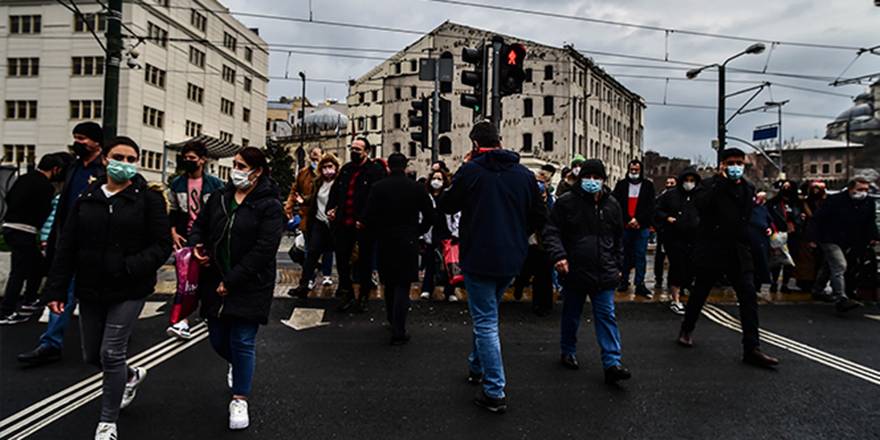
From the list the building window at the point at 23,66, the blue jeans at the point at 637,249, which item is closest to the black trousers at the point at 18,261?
the blue jeans at the point at 637,249

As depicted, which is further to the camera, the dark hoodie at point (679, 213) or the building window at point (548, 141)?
the building window at point (548, 141)

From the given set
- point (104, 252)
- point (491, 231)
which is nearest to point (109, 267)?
point (104, 252)

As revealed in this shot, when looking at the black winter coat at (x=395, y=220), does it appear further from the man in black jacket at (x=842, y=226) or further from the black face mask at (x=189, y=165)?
the man in black jacket at (x=842, y=226)

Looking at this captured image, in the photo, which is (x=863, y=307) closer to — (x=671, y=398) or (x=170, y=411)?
(x=671, y=398)

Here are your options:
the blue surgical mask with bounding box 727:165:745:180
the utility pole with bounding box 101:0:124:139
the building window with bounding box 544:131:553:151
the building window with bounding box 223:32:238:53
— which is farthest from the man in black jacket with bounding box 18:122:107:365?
the building window with bounding box 544:131:553:151

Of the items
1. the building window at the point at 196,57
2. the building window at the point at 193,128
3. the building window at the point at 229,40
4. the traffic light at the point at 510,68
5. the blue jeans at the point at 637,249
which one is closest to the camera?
the traffic light at the point at 510,68

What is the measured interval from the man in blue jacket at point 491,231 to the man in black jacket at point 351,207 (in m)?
2.63

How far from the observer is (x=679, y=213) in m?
7.56

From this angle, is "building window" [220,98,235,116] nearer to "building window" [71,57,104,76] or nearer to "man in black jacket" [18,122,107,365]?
"building window" [71,57,104,76]

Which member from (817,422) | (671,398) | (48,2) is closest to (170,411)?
(671,398)

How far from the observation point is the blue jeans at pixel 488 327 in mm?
3898

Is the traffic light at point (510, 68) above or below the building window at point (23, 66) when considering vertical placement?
below

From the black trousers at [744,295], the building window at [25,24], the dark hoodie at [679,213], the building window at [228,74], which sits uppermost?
the building window at [25,24]

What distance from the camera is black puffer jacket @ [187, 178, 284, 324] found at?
3.54m
